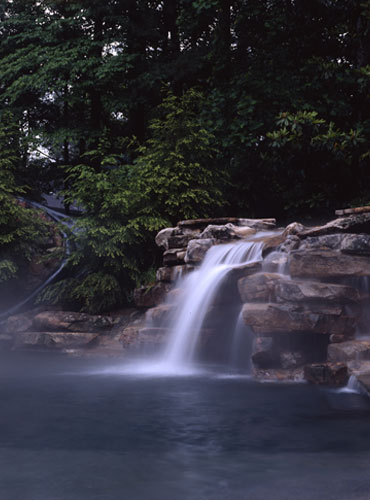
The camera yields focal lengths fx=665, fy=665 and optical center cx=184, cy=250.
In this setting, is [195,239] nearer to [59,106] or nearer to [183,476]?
[183,476]

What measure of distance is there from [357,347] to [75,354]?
7.66 m

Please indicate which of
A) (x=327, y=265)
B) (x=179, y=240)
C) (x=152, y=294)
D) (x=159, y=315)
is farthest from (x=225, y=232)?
(x=327, y=265)

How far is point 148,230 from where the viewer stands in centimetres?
1948

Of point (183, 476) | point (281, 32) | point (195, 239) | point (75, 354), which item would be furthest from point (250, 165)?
point (183, 476)

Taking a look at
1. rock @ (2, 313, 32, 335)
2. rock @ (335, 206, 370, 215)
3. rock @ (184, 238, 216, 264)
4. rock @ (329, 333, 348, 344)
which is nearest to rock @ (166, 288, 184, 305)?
rock @ (184, 238, 216, 264)

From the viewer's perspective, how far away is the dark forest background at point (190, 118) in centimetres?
1927

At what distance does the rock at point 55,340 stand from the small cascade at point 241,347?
4685 mm

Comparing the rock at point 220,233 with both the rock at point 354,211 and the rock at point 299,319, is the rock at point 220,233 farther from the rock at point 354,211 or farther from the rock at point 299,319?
the rock at point 299,319

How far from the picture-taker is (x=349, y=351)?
11523mm

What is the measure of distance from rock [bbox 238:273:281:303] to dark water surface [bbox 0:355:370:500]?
1642 millimetres

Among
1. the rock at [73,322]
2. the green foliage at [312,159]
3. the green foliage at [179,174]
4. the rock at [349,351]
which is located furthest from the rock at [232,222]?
the rock at [349,351]

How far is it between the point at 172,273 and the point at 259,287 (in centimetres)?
415

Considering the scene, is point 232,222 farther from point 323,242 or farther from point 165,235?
point 323,242

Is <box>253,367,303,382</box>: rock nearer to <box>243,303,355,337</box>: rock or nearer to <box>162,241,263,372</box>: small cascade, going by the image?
<box>243,303,355,337</box>: rock
